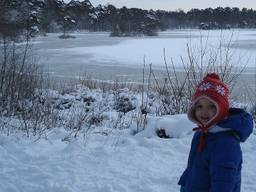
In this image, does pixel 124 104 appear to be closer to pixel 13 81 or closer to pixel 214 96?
pixel 13 81

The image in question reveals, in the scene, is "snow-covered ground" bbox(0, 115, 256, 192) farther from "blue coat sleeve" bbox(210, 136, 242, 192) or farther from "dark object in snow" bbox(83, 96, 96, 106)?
"dark object in snow" bbox(83, 96, 96, 106)

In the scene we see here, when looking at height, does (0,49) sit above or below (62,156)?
above

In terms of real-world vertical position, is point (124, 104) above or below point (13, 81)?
below

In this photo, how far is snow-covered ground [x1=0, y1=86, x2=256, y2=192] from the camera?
4242 mm

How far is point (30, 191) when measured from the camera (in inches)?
162

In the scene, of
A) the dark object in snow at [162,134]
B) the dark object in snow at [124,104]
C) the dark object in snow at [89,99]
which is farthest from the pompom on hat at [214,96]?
the dark object in snow at [89,99]

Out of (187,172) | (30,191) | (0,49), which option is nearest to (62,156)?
(30,191)

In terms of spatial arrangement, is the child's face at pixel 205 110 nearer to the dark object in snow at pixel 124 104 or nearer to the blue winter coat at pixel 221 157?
the blue winter coat at pixel 221 157

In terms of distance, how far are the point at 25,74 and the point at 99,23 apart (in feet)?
260

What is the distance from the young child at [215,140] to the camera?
242cm

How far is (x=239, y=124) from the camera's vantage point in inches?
97.4

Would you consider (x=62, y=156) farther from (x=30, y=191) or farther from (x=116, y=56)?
(x=116, y=56)

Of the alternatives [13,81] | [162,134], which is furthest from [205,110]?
[13,81]

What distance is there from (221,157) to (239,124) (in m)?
0.20
